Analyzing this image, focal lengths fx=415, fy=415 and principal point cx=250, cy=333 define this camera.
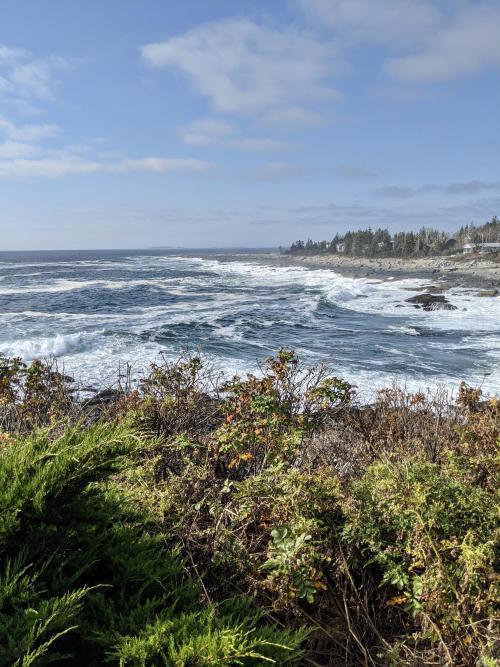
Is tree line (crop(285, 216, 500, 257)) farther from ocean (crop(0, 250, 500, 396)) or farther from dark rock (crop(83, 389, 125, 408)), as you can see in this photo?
dark rock (crop(83, 389, 125, 408))

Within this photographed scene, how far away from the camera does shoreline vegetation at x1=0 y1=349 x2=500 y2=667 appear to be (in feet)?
6.32

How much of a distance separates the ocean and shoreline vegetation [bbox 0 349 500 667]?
574cm

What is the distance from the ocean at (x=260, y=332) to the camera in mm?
16547

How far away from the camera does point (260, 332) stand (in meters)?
24.5

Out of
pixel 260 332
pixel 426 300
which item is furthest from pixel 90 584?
pixel 426 300

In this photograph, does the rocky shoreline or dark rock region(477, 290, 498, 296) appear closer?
dark rock region(477, 290, 498, 296)

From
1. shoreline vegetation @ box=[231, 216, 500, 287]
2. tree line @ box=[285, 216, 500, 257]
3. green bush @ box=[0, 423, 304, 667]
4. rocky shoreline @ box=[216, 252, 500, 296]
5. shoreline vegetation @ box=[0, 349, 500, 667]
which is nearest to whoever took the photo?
green bush @ box=[0, 423, 304, 667]

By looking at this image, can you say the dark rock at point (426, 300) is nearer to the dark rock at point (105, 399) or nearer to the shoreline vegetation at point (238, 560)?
the dark rock at point (105, 399)

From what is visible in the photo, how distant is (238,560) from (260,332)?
70.8 feet

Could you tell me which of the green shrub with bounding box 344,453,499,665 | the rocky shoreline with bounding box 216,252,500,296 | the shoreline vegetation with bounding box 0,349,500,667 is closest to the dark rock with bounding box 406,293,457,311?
the rocky shoreline with bounding box 216,252,500,296

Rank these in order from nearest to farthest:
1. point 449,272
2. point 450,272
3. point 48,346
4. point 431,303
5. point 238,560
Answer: point 238,560 < point 48,346 < point 431,303 < point 450,272 < point 449,272

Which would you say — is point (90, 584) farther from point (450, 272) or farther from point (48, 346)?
point (450, 272)

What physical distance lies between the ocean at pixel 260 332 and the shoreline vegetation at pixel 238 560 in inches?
226

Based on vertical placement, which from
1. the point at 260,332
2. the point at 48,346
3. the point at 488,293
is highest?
the point at 488,293
